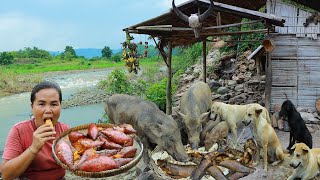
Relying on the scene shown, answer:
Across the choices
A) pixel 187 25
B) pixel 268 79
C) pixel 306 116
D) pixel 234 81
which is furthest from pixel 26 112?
pixel 306 116

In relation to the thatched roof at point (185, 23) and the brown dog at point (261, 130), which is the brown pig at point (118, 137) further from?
the thatched roof at point (185, 23)

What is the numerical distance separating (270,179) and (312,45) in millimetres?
4825

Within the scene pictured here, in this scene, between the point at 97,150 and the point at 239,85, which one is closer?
the point at 97,150

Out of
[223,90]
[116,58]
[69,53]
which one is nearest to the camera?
[223,90]

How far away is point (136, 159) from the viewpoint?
9.14 feet

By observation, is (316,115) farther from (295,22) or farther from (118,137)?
(118,137)

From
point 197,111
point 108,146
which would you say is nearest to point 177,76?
point 197,111

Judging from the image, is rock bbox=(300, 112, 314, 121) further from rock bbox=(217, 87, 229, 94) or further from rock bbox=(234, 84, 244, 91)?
rock bbox=(217, 87, 229, 94)

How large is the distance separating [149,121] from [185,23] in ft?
12.6

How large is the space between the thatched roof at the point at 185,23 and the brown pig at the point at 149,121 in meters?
2.05

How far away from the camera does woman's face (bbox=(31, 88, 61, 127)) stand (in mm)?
2701

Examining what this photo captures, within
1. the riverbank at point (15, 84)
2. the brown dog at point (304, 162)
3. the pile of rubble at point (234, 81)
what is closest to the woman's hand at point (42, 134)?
the brown dog at point (304, 162)

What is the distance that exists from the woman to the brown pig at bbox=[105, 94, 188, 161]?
421cm

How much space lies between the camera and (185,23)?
10.2m
